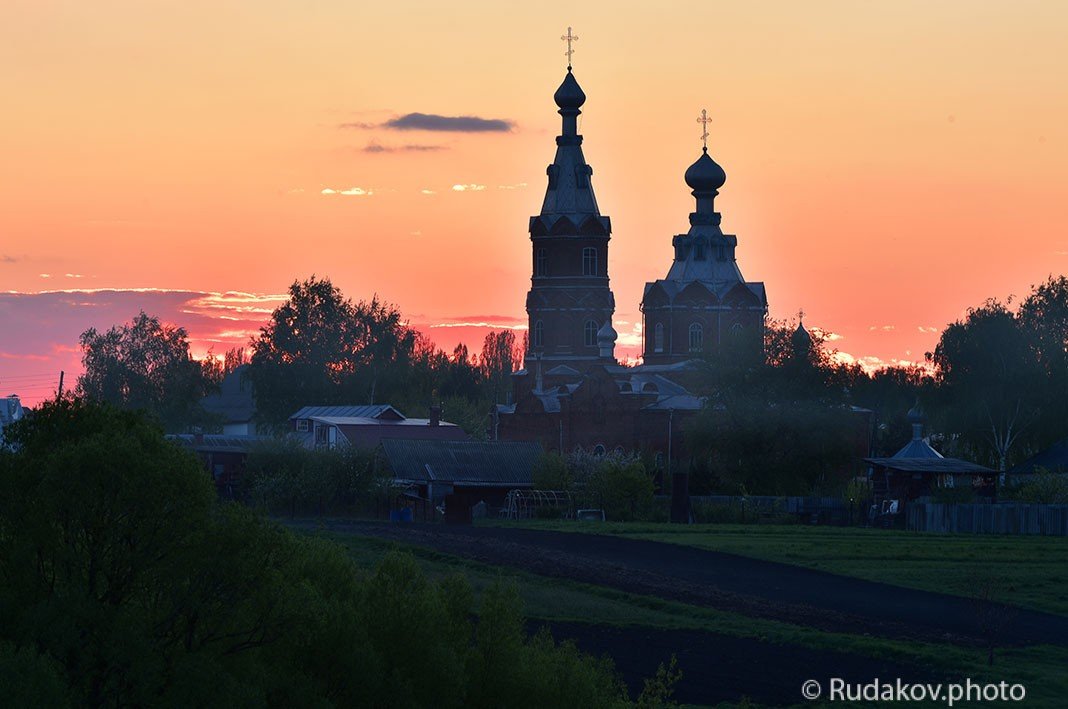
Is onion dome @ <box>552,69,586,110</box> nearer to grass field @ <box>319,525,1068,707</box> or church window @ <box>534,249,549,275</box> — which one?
church window @ <box>534,249,549,275</box>

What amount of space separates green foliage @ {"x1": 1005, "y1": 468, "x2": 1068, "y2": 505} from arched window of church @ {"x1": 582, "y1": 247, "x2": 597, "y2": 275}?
3070 centimetres

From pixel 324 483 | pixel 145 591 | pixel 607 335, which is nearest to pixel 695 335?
pixel 607 335

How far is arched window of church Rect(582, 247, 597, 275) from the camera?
90750 millimetres

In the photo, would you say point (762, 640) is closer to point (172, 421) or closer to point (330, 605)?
point (330, 605)

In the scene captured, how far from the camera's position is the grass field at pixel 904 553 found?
40891 millimetres

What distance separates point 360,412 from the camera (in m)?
92.8

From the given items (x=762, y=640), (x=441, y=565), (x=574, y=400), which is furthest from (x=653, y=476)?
(x=762, y=640)

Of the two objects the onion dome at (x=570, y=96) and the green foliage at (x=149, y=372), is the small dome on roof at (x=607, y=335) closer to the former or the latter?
Result: the onion dome at (x=570, y=96)

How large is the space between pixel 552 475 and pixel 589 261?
22159 millimetres

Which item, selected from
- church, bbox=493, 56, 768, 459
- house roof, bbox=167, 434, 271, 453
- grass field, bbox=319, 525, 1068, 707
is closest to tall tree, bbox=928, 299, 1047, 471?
church, bbox=493, 56, 768, 459

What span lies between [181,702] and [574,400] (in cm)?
6920

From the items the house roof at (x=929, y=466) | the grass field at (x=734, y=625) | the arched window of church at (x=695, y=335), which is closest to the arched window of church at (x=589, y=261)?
the arched window of church at (x=695, y=335)

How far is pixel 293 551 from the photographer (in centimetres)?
1725

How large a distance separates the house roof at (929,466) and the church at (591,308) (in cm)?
1798
